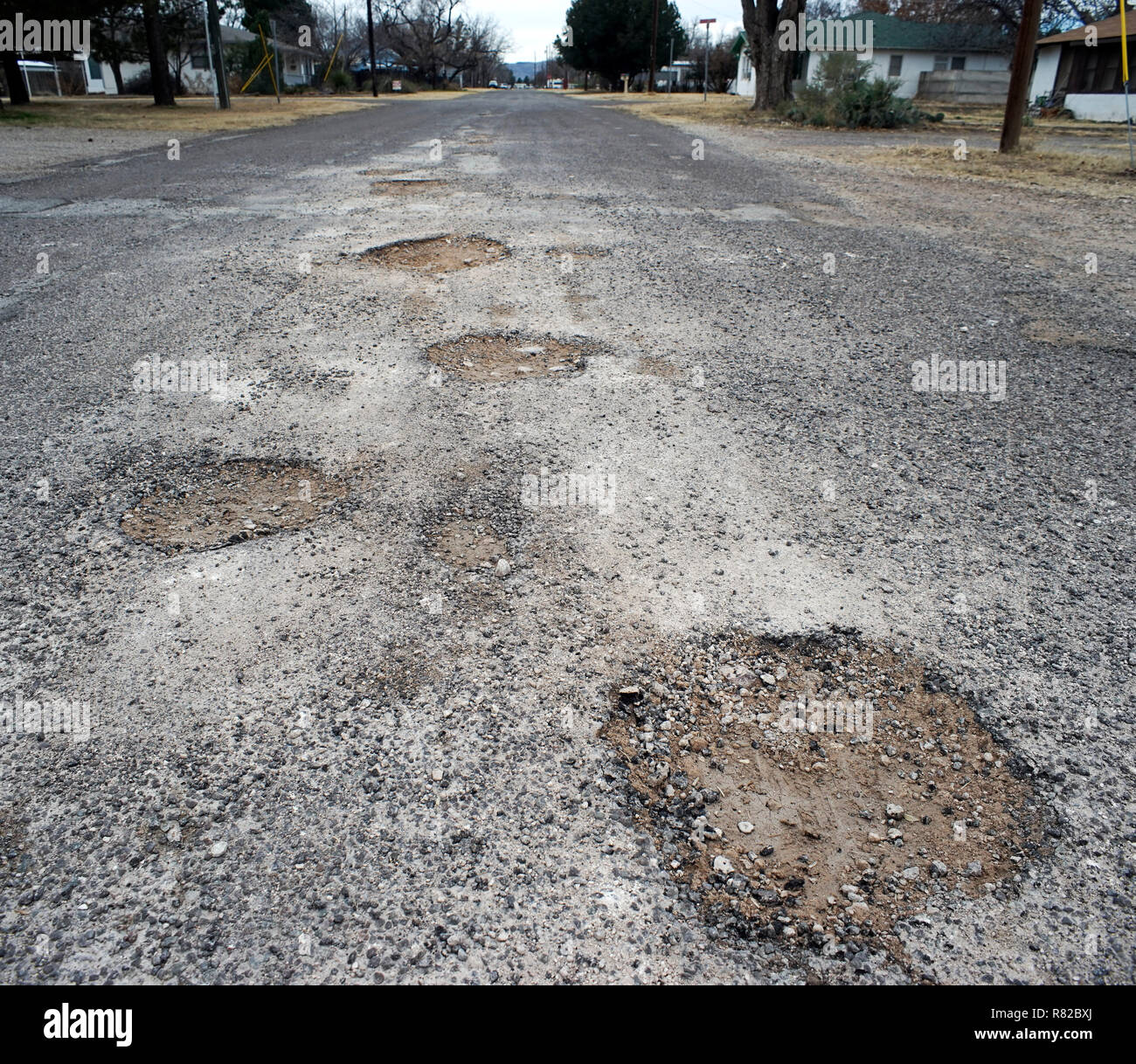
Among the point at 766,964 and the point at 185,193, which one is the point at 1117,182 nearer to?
the point at 185,193

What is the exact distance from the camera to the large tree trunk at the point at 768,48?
24.1m

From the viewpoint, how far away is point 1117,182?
10930 millimetres

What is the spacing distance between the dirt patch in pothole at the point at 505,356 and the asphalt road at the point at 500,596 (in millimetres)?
140

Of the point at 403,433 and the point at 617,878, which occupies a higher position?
the point at 403,433

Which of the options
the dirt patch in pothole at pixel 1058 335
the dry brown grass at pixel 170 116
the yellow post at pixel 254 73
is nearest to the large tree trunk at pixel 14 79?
the dry brown grass at pixel 170 116

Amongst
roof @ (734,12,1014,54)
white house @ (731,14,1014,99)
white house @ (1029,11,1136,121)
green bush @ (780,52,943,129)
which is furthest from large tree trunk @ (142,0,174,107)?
roof @ (734,12,1014,54)

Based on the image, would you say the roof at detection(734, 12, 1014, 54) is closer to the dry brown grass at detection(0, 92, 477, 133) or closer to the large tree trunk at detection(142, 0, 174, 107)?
the dry brown grass at detection(0, 92, 477, 133)

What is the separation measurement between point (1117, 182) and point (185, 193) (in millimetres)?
12312

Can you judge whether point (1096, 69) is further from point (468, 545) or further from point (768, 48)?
point (468, 545)

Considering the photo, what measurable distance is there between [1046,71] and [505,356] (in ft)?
137

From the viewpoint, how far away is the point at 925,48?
43.5 meters
